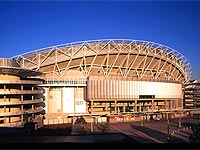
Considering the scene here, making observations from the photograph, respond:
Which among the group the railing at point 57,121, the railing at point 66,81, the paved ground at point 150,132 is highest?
the railing at point 66,81

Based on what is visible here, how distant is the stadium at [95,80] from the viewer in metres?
33.7

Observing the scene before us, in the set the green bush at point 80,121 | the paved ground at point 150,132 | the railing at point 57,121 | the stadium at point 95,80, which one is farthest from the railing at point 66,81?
the paved ground at point 150,132

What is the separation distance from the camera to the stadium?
3372 cm

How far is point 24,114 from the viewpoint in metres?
24.3

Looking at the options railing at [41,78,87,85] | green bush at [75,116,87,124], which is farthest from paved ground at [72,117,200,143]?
railing at [41,78,87,85]

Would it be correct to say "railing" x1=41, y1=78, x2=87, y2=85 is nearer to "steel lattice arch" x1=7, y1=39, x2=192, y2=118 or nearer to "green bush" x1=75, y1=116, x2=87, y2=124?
"steel lattice arch" x1=7, y1=39, x2=192, y2=118

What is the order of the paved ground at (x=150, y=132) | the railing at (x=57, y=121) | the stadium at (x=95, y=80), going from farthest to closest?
1. the stadium at (x=95, y=80)
2. the railing at (x=57, y=121)
3. the paved ground at (x=150, y=132)

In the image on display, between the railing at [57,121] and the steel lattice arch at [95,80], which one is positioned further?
the steel lattice arch at [95,80]

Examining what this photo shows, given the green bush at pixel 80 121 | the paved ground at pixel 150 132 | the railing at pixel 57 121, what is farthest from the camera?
the railing at pixel 57 121

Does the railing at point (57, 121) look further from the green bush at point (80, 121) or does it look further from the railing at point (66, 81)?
the railing at point (66, 81)

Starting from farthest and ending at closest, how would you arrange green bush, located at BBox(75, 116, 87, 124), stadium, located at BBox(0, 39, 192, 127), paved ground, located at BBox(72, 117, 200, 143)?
stadium, located at BBox(0, 39, 192, 127)
green bush, located at BBox(75, 116, 87, 124)
paved ground, located at BBox(72, 117, 200, 143)

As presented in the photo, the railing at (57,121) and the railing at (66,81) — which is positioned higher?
the railing at (66,81)

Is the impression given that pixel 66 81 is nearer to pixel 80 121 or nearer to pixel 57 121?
pixel 57 121

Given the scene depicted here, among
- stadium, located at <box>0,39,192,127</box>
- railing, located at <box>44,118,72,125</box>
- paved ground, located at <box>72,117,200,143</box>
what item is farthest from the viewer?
stadium, located at <box>0,39,192,127</box>
